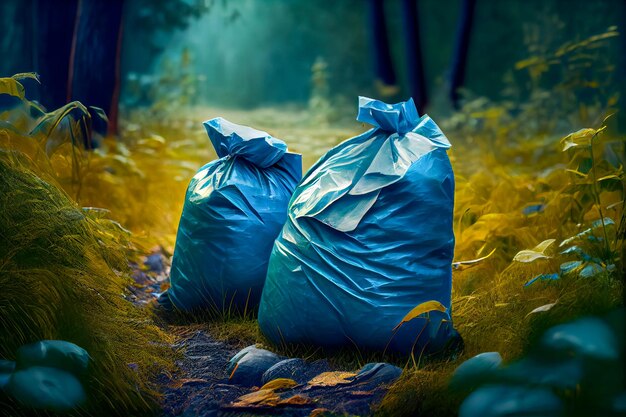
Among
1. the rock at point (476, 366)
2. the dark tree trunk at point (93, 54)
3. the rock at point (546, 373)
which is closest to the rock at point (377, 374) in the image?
the rock at point (476, 366)

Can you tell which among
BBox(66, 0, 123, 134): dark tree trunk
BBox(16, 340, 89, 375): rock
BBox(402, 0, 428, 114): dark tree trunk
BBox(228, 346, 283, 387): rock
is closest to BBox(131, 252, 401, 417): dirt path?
BBox(228, 346, 283, 387): rock

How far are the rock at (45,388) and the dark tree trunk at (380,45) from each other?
9921 millimetres

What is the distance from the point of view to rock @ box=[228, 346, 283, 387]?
264 centimetres

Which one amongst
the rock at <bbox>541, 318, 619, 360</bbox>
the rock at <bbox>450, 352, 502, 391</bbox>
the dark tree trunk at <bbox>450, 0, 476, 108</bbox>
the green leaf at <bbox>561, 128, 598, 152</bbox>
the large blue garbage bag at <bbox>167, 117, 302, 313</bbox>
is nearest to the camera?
the rock at <bbox>541, 318, 619, 360</bbox>

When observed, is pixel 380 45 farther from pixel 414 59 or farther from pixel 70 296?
pixel 70 296

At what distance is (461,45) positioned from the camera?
1137 cm

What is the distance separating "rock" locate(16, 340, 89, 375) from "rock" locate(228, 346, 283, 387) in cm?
56

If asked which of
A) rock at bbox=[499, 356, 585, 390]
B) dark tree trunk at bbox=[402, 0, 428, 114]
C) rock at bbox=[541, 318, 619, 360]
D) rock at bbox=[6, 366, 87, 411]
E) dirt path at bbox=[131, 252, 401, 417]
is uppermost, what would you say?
dark tree trunk at bbox=[402, 0, 428, 114]

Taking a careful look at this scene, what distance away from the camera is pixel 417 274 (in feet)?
8.85

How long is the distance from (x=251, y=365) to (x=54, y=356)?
2.26 ft

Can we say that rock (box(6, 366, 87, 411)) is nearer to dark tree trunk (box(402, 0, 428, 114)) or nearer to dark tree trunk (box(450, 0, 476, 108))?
dark tree trunk (box(402, 0, 428, 114))

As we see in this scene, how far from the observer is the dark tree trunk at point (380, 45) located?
11.5 meters

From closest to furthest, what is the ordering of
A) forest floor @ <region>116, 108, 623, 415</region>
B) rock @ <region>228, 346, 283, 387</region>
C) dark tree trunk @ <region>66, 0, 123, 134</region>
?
1. forest floor @ <region>116, 108, 623, 415</region>
2. rock @ <region>228, 346, 283, 387</region>
3. dark tree trunk @ <region>66, 0, 123, 134</region>

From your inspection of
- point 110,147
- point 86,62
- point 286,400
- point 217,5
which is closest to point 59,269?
point 286,400
